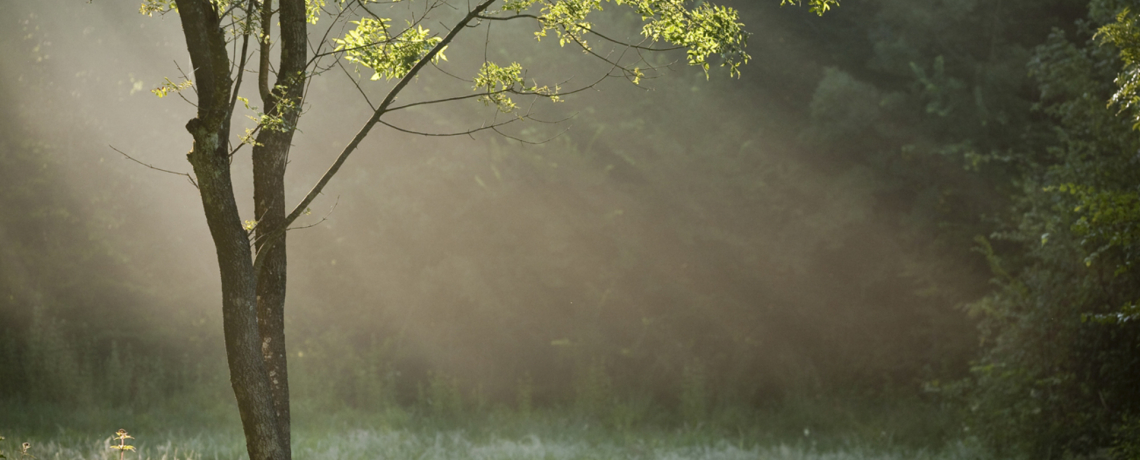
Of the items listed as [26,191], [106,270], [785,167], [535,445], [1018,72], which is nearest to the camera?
[535,445]

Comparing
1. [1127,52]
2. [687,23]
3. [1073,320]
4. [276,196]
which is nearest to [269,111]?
[276,196]

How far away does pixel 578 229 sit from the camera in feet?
49.1

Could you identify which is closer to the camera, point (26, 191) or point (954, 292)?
point (954, 292)

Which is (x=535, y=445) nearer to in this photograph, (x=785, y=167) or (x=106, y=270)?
(x=785, y=167)

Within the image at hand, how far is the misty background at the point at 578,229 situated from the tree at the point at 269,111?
26.4 feet

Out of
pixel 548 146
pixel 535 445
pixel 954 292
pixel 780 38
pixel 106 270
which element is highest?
pixel 780 38

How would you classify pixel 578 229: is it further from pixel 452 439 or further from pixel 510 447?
pixel 510 447

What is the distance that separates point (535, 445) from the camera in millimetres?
10750

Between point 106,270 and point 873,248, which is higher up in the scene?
→ point 106,270

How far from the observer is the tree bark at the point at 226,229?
4.71m

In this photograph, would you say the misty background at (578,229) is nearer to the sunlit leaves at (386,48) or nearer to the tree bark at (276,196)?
the sunlit leaves at (386,48)

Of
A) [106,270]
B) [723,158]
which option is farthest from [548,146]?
[106,270]

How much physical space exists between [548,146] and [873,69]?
18.8ft

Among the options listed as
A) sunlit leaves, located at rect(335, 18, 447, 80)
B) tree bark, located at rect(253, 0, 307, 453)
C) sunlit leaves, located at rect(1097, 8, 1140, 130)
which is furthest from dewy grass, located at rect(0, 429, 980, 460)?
sunlit leaves, located at rect(1097, 8, 1140, 130)
